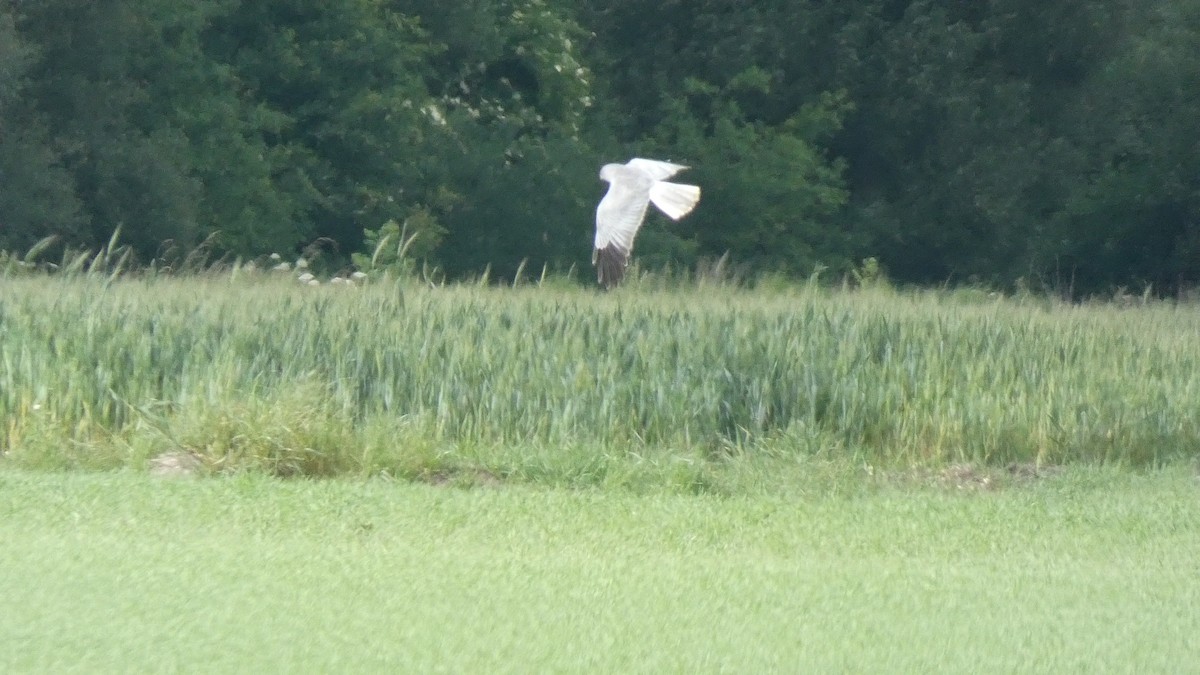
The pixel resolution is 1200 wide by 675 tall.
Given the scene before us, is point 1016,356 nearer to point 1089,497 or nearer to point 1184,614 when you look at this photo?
point 1089,497

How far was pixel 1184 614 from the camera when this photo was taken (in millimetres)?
5496

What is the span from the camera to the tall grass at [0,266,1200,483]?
8.90 m

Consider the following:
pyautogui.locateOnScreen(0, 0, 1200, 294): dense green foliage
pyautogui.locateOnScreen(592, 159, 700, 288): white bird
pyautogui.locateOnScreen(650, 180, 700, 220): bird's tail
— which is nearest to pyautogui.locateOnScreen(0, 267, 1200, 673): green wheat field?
pyautogui.locateOnScreen(592, 159, 700, 288): white bird

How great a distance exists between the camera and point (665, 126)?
32375mm

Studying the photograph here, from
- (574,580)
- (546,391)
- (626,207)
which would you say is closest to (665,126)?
(626,207)

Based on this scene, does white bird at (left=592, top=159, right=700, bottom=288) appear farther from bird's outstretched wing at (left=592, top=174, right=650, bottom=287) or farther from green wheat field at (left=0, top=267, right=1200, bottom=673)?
green wheat field at (left=0, top=267, right=1200, bottom=673)

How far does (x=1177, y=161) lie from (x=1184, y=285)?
7.97ft

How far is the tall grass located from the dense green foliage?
53.2 feet

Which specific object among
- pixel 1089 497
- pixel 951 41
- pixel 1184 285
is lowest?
pixel 1184 285

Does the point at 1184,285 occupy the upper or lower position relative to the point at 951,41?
lower

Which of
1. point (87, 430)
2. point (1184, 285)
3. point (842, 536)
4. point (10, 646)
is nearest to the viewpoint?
point (10, 646)

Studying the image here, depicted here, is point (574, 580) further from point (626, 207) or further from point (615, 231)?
point (626, 207)

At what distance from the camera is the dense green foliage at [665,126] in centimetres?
2731

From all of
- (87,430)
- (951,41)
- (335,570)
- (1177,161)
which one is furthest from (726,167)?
(335,570)
